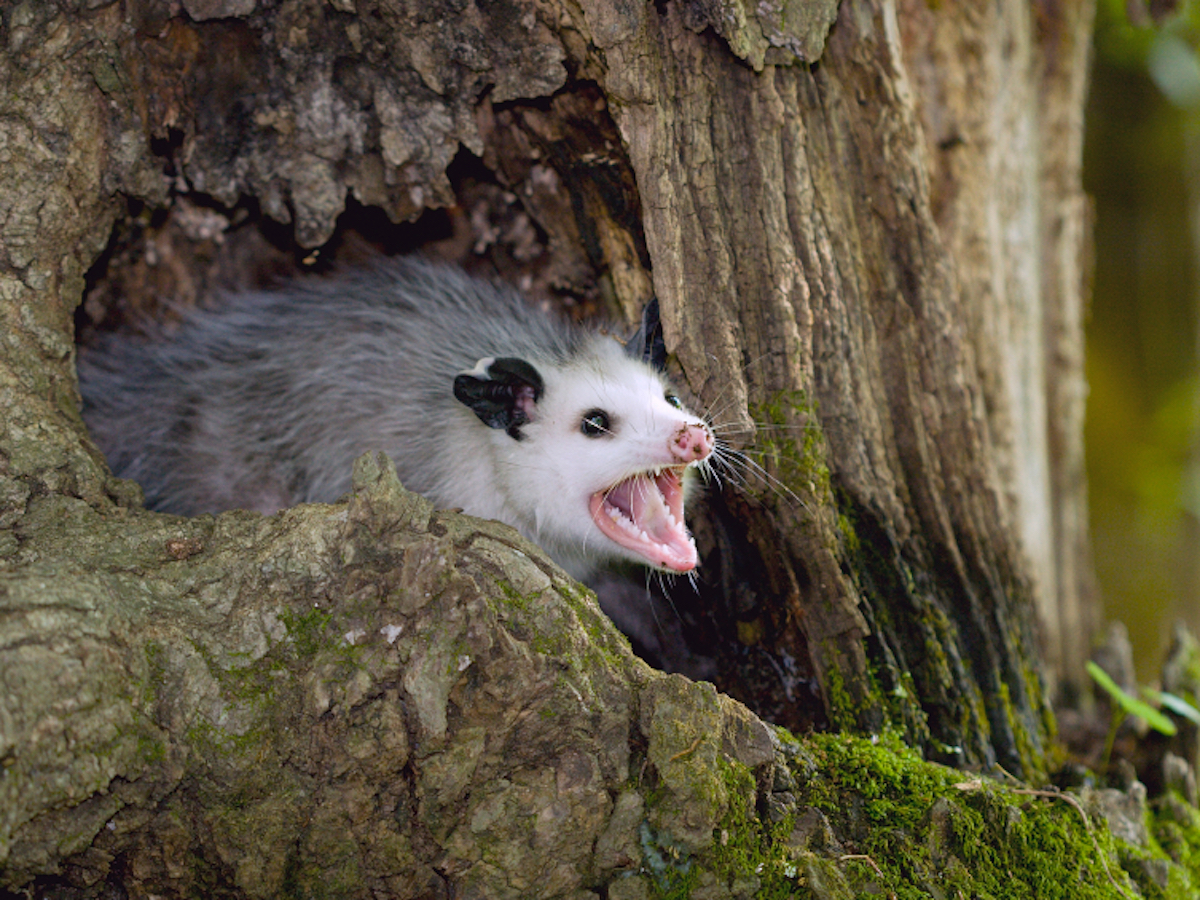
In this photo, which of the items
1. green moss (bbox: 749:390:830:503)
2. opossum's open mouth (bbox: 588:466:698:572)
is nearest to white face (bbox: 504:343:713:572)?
opossum's open mouth (bbox: 588:466:698:572)

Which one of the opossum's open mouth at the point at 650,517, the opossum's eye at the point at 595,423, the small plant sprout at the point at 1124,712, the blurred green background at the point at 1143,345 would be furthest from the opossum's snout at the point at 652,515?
the blurred green background at the point at 1143,345

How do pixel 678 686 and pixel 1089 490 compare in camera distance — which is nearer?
pixel 678 686

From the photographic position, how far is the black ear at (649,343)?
2.64m

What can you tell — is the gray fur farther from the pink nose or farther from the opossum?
the pink nose

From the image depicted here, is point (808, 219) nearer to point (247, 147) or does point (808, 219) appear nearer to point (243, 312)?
point (247, 147)

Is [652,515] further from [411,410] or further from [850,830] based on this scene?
[850,830]

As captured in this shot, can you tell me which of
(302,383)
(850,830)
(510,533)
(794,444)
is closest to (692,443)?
(794,444)

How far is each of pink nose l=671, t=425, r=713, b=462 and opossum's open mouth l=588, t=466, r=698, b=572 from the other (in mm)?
252

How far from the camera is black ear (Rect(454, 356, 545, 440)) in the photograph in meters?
2.54

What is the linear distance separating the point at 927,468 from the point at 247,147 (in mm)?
2009

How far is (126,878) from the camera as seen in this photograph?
1612mm

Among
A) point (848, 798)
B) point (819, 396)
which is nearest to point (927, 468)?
point (819, 396)

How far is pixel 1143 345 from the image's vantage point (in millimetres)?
4828

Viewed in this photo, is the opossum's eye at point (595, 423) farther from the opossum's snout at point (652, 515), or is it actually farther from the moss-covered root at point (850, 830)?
the moss-covered root at point (850, 830)
